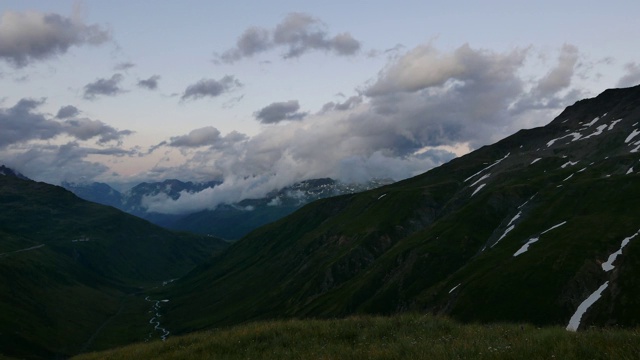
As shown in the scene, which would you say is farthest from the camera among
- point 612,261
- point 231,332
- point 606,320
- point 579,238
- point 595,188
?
point 595,188

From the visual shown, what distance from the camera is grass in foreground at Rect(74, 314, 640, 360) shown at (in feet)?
47.9

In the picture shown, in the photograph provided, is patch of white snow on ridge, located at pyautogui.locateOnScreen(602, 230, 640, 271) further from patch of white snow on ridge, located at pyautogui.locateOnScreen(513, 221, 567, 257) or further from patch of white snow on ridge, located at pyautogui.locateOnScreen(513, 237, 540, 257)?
patch of white snow on ridge, located at pyautogui.locateOnScreen(513, 221, 567, 257)

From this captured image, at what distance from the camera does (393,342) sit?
1969 centimetres

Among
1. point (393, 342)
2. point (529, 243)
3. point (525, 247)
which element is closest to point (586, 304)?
point (525, 247)

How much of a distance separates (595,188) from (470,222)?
153 ft

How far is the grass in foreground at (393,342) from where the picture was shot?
47.9 ft

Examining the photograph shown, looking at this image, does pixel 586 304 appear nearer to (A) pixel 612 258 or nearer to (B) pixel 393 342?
(A) pixel 612 258

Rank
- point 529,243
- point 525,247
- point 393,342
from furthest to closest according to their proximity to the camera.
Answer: point 529,243 < point 525,247 < point 393,342

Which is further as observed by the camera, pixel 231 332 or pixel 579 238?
pixel 579 238

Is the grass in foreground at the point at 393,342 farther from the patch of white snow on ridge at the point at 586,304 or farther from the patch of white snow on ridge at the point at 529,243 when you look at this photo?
the patch of white snow on ridge at the point at 529,243

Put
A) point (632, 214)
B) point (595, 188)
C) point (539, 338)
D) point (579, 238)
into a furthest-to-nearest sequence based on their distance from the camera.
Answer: point (595, 188)
point (632, 214)
point (579, 238)
point (539, 338)

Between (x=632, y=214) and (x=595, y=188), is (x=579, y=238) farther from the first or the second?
(x=595, y=188)

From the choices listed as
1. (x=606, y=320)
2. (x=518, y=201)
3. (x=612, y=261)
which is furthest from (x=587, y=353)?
(x=518, y=201)

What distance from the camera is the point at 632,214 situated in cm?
14112
